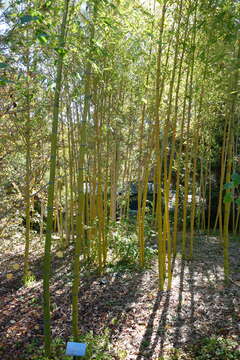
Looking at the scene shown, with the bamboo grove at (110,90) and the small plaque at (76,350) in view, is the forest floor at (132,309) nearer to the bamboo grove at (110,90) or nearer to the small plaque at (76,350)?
the bamboo grove at (110,90)

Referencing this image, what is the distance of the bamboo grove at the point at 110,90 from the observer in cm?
246

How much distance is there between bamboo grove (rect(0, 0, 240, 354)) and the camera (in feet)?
8.05

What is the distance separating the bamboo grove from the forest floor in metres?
0.28

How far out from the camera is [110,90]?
14.9ft

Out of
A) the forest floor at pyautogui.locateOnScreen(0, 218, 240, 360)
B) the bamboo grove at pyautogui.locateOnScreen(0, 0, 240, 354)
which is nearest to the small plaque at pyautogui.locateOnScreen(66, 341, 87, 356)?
the bamboo grove at pyautogui.locateOnScreen(0, 0, 240, 354)

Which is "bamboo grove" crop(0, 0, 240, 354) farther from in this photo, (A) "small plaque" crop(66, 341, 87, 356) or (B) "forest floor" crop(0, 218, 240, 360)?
(A) "small plaque" crop(66, 341, 87, 356)

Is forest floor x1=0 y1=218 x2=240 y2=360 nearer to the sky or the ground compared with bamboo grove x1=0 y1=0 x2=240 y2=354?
nearer to the ground

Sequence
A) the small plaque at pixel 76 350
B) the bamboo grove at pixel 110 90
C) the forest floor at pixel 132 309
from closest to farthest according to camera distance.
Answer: the small plaque at pixel 76 350, the bamboo grove at pixel 110 90, the forest floor at pixel 132 309

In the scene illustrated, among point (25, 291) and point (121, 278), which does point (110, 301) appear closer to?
point (121, 278)

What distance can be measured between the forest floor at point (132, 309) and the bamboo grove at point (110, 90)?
0.90 feet

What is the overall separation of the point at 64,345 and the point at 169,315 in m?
1.03

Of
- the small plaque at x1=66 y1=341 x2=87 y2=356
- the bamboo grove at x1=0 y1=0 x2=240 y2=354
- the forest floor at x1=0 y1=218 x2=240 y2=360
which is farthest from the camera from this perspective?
the forest floor at x1=0 y1=218 x2=240 y2=360

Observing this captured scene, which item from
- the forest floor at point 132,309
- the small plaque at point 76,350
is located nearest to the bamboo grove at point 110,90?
the forest floor at point 132,309

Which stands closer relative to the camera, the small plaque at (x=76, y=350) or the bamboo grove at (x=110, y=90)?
the small plaque at (x=76, y=350)
